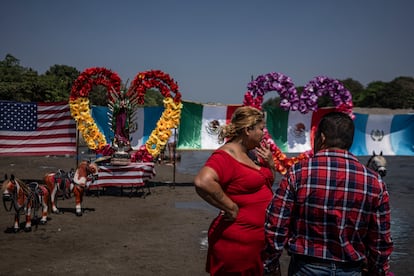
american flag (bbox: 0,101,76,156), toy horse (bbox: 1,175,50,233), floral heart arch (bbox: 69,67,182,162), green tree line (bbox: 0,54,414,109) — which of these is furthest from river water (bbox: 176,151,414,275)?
green tree line (bbox: 0,54,414,109)

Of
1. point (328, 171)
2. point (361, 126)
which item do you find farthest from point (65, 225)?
point (361, 126)

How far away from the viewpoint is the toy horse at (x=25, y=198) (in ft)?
24.6

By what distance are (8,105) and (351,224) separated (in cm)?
1311

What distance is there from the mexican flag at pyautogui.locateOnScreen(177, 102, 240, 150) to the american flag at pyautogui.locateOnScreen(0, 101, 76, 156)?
3.76 metres

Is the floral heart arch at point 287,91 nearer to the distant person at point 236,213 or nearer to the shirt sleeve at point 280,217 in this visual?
the distant person at point 236,213

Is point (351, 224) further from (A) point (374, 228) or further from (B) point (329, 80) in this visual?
(B) point (329, 80)

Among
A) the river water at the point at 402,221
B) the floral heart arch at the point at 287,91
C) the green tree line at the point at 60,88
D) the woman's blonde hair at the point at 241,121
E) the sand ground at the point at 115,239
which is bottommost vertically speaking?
the sand ground at the point at 115,239

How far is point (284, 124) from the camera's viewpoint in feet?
46.7

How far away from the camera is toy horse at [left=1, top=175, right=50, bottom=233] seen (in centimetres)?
750

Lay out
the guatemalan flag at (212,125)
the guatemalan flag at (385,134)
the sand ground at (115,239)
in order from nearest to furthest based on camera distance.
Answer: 1. the sand ground at (115,239)
2. the guatemalan flag at (212,125)
3. the guatemalan flag at (385,134)

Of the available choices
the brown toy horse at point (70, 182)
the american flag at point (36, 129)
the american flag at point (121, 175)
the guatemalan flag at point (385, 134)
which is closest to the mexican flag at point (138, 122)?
the american flag at point (36, 129)

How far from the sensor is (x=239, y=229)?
304 cm

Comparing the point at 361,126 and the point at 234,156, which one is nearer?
the point at 234,156

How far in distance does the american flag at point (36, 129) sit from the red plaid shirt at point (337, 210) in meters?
12.2
